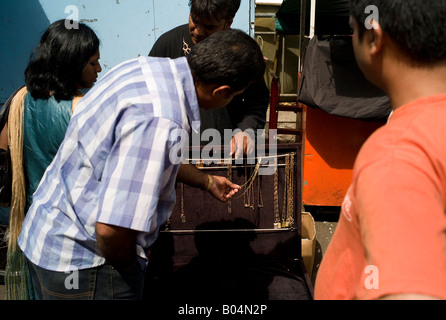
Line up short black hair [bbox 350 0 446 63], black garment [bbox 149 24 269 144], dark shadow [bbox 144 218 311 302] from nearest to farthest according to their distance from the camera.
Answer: short black hair [bbox 350 0 446 63] → dark shadow [bbox 144 218 311 302] → black garment [bbox 149 24 269 144]

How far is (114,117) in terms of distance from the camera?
1.00 metres

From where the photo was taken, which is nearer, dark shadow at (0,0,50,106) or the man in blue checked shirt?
the man in blue checked shirt

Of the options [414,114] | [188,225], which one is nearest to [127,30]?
[188,225]

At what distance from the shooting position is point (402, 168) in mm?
534

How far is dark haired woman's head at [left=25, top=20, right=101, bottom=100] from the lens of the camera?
1.72 meters

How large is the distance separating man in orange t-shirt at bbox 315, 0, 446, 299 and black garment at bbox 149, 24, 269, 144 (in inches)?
58.6

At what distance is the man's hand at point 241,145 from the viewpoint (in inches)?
77.6

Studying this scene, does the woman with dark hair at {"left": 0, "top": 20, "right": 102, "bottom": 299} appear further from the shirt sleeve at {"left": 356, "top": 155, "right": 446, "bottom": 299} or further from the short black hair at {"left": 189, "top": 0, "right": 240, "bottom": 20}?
the shirt sleeve at {"left": 356, "top": 155, "right": 446, "bottom": 299}

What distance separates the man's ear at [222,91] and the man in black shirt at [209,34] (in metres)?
0.80

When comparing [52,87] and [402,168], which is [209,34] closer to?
[52,87]

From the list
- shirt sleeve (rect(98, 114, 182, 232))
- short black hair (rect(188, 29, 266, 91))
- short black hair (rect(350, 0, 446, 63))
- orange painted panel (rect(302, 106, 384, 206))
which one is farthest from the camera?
orange painted panel (rect(302, 106, 384, 206))

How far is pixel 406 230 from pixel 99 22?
4.41 m

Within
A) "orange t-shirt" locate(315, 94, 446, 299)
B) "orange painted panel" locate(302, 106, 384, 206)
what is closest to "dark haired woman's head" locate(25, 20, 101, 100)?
"orange t-shirt" locate(315, 94, 446, 299)
